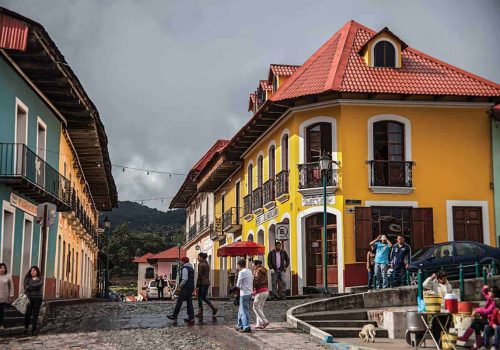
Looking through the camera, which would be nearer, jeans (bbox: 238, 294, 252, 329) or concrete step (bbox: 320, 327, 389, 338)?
jeans (bbox: 238, 294, 252, 329)

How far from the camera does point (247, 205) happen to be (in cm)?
3631

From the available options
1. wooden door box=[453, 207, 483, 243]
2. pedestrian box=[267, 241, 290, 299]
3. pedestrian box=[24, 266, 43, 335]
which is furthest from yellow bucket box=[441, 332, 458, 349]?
wooden door box=[453, 207, 483, 243]

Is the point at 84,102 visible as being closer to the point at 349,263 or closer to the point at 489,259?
the point at 349,263

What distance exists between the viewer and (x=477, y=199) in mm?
28469

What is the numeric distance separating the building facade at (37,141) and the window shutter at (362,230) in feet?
31.4

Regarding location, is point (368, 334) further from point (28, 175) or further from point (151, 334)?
point (28, 175)

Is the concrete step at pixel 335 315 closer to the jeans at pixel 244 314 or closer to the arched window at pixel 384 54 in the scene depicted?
the jeans at pixel 244 314

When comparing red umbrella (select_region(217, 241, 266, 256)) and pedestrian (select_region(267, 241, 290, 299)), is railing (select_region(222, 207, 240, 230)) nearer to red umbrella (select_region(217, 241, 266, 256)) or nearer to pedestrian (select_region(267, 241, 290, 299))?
red umbrella (select_region(217, 241, 266, 256))

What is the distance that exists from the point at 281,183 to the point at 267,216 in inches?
116

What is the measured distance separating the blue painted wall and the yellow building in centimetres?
774

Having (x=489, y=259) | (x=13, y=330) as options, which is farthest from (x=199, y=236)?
(x=13, y=330)

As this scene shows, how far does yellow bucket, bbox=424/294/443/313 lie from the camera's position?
15.4m

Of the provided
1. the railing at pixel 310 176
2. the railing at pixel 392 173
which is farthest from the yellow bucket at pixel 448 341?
the railing at pixel 310 176

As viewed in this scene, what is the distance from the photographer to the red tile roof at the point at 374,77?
27828mm
